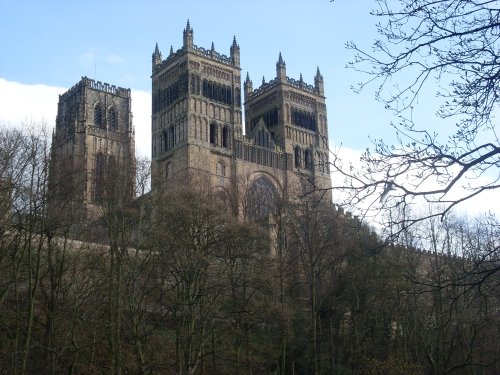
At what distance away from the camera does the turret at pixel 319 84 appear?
81.9m

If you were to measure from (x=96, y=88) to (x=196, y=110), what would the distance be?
20.9 metres

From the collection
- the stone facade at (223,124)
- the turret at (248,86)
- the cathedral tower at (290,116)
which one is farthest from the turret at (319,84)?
the turret at (248,86)

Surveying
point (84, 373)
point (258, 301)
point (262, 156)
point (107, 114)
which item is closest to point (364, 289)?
point (258, 301)

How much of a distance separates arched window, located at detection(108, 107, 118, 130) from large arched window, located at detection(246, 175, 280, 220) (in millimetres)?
22064

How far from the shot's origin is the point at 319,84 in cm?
8256

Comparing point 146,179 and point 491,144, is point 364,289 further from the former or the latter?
point 491,144

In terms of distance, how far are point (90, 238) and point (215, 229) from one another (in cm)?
→ 509

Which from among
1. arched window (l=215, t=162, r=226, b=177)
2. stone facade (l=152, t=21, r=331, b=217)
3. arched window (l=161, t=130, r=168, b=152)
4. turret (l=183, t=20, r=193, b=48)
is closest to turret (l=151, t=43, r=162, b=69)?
stone facade (l=152, t=21, r=331, b=217)

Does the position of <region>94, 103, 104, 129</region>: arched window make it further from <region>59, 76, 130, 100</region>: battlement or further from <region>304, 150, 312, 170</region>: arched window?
<region>304, 150, 312, 170</region>: arched window

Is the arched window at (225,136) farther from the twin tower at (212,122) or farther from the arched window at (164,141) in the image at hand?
the arched window at (164,141)

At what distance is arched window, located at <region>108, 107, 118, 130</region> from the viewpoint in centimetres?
8249

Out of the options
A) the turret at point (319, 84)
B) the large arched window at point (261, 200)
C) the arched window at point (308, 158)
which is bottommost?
A: the large arched window at point (261, 200)

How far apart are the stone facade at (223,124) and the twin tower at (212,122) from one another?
0.11 meters

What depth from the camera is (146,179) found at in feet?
94.8
